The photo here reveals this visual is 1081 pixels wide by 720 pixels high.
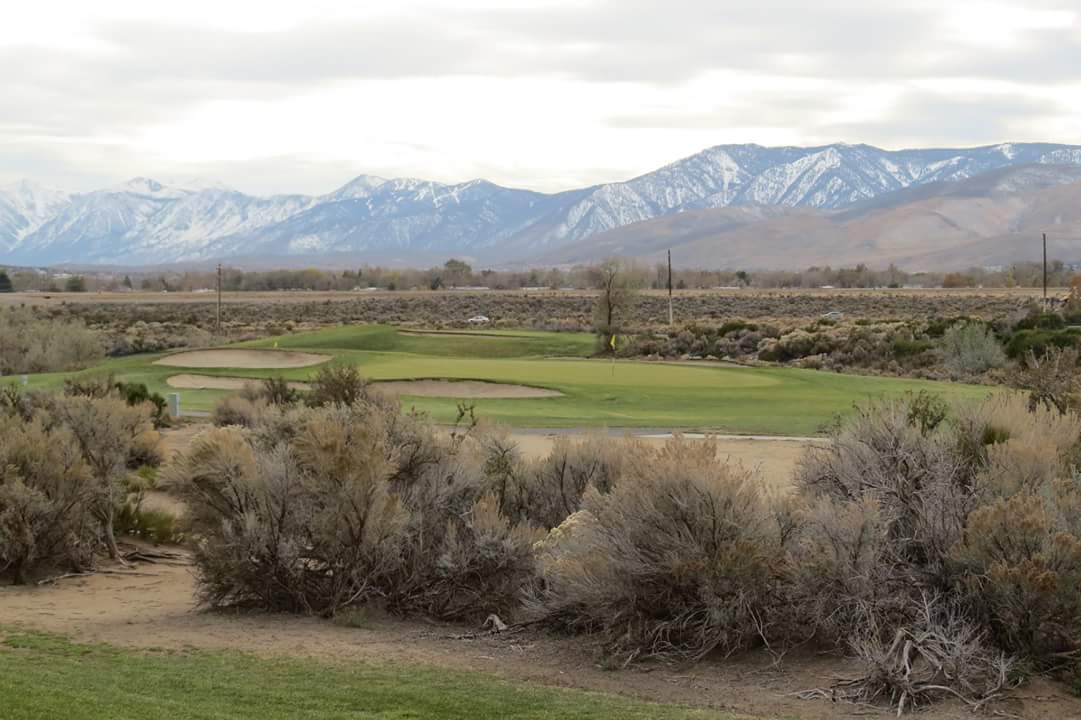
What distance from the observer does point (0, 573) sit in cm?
1581

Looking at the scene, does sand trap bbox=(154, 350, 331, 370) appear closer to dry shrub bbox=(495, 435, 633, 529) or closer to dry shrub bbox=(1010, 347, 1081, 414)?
dry shrub bbox=(495, 435, 633, 529)

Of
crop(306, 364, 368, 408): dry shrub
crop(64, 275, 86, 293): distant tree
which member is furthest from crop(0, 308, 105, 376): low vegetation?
crop(64, 275, 86, 293): distant tree

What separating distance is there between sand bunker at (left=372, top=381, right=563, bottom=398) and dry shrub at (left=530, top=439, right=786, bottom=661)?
2316 centimetres

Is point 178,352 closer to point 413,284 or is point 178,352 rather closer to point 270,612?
point 270,612

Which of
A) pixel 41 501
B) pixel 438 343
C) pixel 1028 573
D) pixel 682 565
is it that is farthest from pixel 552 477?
pixel 438 343

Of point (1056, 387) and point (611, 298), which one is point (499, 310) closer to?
point (611, 298)

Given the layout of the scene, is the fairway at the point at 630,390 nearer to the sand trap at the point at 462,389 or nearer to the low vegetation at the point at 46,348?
the sand trap at the point at 462,389

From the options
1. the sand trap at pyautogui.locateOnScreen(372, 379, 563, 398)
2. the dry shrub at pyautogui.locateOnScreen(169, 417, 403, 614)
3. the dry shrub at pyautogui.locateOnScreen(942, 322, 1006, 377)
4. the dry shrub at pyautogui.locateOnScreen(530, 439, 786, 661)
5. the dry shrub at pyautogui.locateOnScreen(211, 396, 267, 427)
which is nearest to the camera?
the dry shrub at pyautogui.locateOnScreen(530, 439, 786, 661)

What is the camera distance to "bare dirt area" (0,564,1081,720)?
991 cm

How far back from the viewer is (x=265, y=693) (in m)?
9.91

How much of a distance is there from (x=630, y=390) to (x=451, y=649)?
22777 mm

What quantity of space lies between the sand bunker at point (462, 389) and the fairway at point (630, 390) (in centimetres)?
37

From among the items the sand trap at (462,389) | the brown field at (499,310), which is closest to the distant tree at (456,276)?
the brown field at (499,310)

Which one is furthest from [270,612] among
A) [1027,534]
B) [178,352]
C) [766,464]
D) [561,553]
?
[178,352]
